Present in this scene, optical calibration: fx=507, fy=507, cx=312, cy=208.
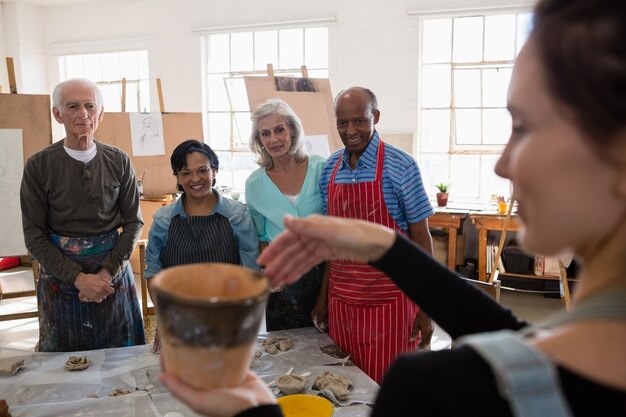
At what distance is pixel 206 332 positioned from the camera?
0.71 m

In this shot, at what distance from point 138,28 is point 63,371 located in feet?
21.1

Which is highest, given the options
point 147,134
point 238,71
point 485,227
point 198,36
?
point 198,36

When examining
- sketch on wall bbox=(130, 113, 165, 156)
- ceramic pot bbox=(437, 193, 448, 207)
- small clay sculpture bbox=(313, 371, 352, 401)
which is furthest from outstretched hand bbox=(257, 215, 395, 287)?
ceramic pot bbox=(437, 193, 448, 207)

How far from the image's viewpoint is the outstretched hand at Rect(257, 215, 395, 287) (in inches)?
36.2

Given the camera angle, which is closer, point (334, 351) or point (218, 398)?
point (218, 398)

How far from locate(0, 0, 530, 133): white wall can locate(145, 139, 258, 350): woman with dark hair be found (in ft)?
12.0

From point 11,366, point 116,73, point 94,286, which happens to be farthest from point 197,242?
point 116,73

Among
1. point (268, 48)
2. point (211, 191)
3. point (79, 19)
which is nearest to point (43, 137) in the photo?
point (211, 191)

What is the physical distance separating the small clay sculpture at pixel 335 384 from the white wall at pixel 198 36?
178 inches

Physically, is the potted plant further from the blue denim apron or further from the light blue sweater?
the blue denim apron

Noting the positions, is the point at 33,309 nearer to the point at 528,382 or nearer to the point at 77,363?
the point at 77,363

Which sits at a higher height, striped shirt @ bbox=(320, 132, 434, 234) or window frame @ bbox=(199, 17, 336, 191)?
window frame @ bbox=(199, 17, 336, 191)

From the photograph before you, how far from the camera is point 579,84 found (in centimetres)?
51

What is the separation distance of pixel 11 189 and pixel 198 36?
3637 mm
